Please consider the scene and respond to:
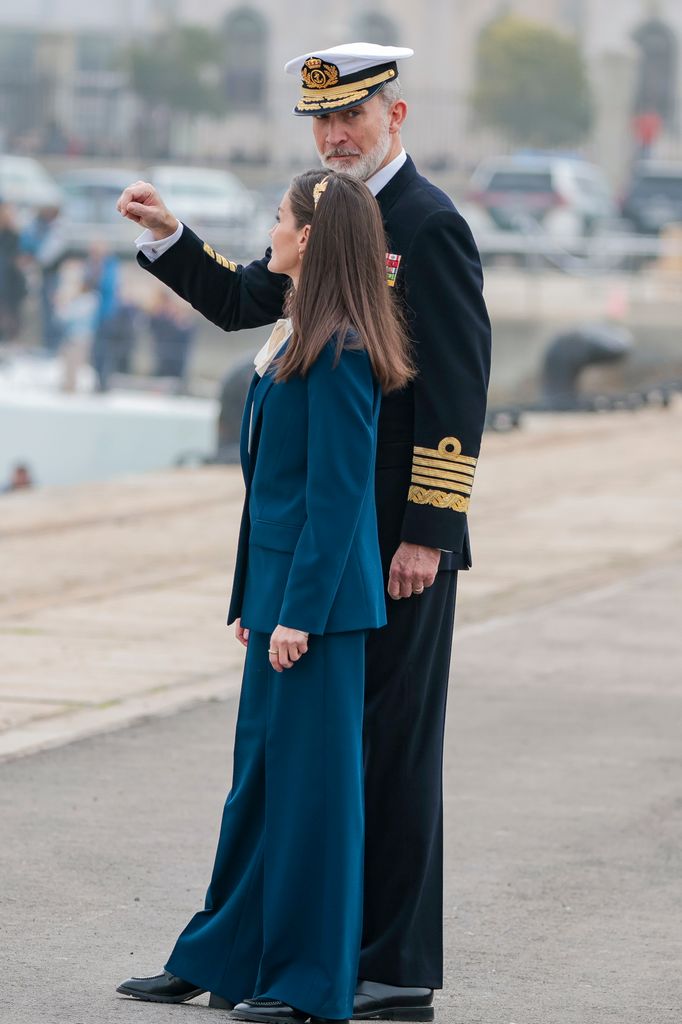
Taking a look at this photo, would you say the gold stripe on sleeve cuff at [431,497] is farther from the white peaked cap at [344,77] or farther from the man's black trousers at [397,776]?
the white peaked cap at [344,77]

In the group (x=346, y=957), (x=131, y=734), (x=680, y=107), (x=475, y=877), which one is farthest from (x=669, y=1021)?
(x=680, y=107)

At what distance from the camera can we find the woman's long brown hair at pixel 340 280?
4.16 metres

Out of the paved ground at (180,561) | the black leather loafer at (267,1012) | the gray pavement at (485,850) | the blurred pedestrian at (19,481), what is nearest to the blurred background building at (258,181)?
the blurred pedestrian at (19,481)

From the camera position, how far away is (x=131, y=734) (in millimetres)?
7160

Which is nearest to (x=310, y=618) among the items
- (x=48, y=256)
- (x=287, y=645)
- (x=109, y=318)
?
(x=287, y=645)

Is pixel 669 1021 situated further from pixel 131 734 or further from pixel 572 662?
pixel 572 662

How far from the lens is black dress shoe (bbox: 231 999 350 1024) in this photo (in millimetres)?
4195

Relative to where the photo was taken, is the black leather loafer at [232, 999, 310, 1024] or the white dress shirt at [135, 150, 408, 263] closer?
the black leather loafer at [232, 999, 310, 1024]

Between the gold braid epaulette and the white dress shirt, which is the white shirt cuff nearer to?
the white dress shirt

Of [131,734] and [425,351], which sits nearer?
[425,351]

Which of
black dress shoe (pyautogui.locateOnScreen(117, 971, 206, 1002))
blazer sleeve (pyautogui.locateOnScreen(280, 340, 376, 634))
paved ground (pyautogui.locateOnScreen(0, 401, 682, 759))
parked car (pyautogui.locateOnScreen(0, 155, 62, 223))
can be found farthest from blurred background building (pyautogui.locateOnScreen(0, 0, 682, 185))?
blazer sleeve (pyautogui.locateOnScreen(280, 340, 376, 634))

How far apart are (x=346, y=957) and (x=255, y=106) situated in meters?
59.4

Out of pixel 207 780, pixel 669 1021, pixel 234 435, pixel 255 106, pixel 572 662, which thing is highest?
pixel 255 106

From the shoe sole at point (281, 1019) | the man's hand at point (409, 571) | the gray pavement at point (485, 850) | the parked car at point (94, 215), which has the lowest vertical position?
the shoe sole at point (281, 1019)
